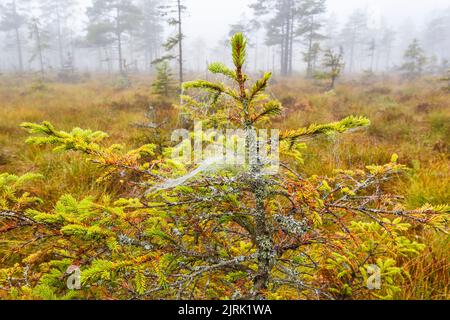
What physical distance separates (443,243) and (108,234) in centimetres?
276

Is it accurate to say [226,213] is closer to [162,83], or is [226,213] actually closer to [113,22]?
[162,83]

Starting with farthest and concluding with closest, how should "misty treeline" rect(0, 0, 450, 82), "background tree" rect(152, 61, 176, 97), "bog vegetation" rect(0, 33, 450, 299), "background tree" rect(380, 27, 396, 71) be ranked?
"background tree" rect(380, 27, 396, 71) < "misty treeline" rect(0, 0, 450, 82) < "background tree" rect(152, 61, 176, 97) < "bog vegetation" rect(0, 33, 450, 299)

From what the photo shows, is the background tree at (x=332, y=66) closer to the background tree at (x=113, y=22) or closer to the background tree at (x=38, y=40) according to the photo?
the background tree at (x=113, y=22)

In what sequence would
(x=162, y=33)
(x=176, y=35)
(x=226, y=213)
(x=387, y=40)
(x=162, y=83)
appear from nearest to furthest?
(x=226, y=213)
(x=162, y=83)
(x=176, y=35)
(x=162, y=33)
(x=387, y=40)

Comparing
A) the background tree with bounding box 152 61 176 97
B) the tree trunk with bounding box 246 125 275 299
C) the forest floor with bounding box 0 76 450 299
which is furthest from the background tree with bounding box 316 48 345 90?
the tree trunk with bounding box 246 125 275 299

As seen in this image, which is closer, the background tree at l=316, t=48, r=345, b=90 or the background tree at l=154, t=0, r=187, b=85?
the background tree at l=154, t=0, r=187, b=85

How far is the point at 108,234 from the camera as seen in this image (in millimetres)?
1564

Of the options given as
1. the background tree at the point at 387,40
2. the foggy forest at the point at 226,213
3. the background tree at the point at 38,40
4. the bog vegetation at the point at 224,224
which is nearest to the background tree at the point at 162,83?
the foggy forest at the point at 226,213

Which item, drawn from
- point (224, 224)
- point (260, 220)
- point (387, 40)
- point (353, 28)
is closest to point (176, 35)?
point (224, 224)

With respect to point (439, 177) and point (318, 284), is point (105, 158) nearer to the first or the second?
point (318, 284)

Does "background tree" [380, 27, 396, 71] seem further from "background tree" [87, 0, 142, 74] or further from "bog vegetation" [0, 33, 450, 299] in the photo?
"bog vegetation" [0, 33, 450, 299]

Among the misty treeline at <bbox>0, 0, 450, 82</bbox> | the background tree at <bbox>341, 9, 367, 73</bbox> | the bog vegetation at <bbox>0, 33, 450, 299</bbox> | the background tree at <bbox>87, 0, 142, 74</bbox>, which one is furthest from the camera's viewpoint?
the background tree at <bbox>341, 9, 367, 73</bbox>
